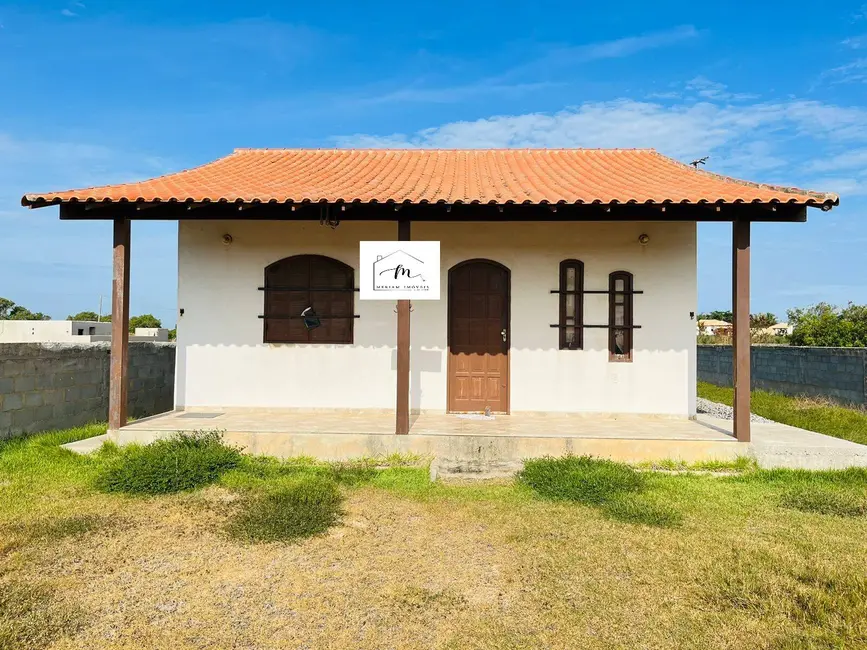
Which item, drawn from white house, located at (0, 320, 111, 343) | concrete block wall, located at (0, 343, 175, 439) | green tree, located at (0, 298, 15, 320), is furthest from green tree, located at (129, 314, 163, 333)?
concrete block wall, located at (0, 343, 175, 439)

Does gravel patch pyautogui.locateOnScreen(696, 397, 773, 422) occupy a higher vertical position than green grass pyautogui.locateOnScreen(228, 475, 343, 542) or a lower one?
higher

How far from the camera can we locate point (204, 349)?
794 centimetres

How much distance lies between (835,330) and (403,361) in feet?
57.9

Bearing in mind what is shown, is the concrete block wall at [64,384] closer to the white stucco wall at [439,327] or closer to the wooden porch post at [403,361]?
the white stucco wall at [439,327]

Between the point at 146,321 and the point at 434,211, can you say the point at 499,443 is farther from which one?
the point at 146,321

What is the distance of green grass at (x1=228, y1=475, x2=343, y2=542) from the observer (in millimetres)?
4125

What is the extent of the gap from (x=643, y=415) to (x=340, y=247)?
4.90m

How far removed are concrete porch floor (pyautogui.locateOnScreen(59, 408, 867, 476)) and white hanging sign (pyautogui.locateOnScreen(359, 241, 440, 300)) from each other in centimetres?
165

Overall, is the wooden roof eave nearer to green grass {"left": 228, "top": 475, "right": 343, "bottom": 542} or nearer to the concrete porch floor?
the concrete porch floor

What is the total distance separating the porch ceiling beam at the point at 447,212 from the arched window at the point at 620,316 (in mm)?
1377

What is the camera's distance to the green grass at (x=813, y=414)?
27.5 feet

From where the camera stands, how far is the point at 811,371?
1205cm

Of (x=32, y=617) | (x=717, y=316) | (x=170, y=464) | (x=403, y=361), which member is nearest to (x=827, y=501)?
(x=403, y=361)

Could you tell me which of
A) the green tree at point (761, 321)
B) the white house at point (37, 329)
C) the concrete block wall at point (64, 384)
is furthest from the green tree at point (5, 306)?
the green tree at point (761, 321)
